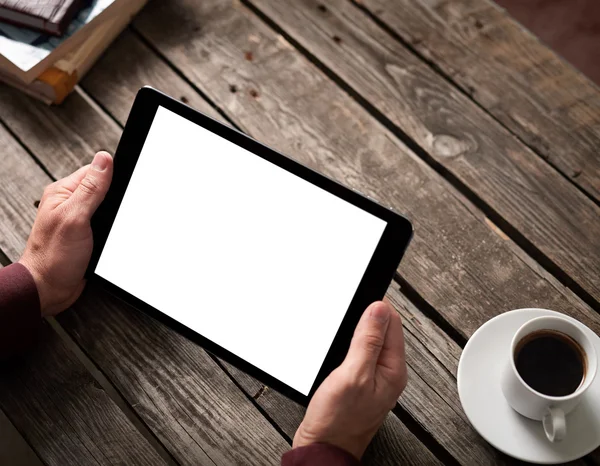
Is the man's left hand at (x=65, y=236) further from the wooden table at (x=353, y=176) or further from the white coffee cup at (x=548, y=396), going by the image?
the white coffee cup at (x=548, y=396)

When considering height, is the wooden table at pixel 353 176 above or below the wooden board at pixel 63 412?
above

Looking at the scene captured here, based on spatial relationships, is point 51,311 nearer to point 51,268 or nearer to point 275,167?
point 51,268

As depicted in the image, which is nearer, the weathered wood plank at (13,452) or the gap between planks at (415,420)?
the gap between planks at (415,420)

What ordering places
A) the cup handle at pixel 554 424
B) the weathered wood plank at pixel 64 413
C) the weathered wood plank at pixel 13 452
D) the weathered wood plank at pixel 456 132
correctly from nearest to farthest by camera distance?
the cup handle at pixel 554 424
the weathered wood plank at pixel 64 413
the weathered wood plank at pixel 456 132
the weathered wood plank at pixel 13 452

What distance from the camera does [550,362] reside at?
2.58ft

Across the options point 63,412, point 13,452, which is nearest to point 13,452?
point 13,452

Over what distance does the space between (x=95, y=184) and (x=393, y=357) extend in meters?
0.42

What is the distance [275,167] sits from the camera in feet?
2.49

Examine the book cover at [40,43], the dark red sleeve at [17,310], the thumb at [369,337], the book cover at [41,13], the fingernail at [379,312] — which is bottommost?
the dark red sleeve at [17,310]

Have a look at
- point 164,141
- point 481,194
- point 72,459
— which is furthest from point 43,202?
point 481,194

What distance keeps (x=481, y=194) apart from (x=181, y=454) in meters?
0.55

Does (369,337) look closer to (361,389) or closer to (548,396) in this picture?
(361,389)

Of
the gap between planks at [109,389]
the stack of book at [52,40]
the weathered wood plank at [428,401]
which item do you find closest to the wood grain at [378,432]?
the weathered wood plank at [428,401]

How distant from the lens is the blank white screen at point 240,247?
75 centimetres
